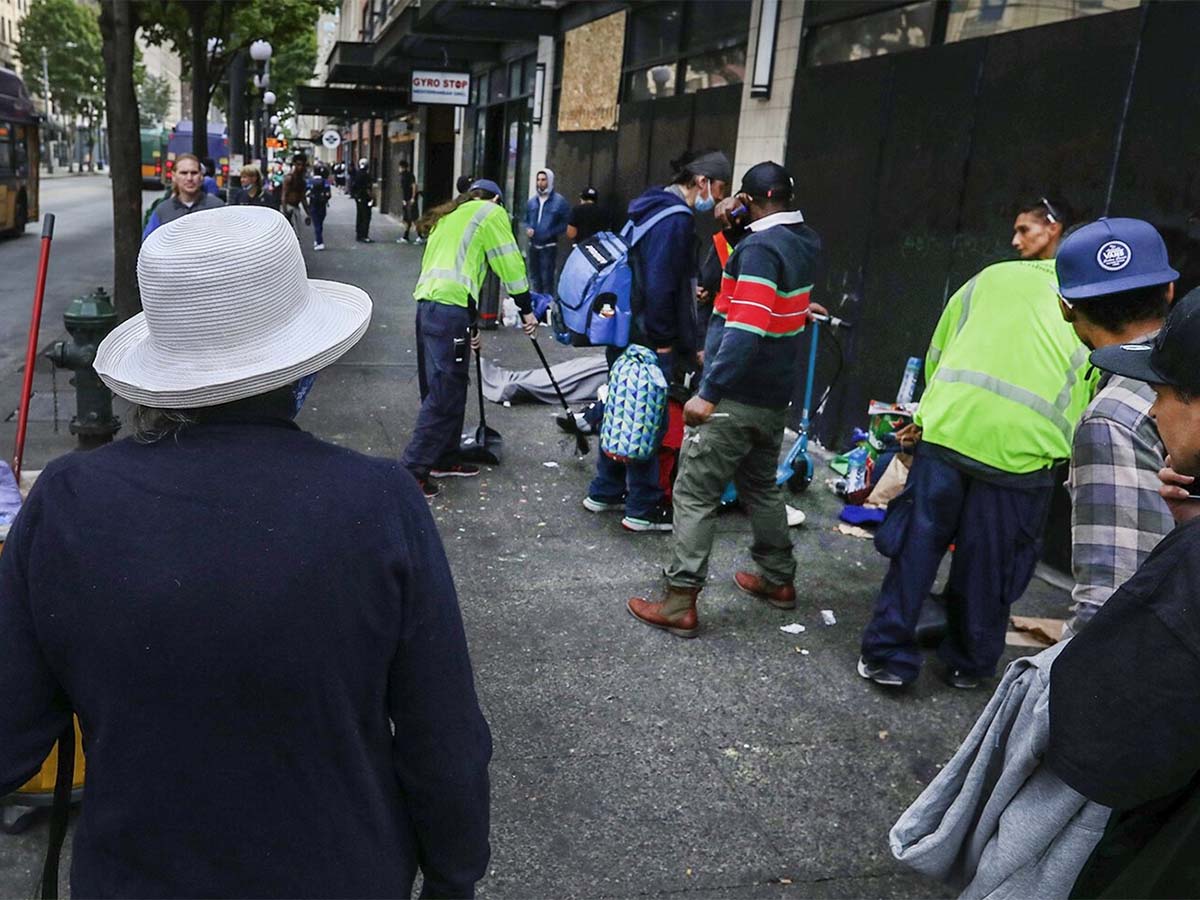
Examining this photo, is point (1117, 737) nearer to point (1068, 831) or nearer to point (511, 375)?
point (1068, 831)

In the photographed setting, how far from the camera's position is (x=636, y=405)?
575 centimetres

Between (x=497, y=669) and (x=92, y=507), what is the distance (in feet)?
10.0

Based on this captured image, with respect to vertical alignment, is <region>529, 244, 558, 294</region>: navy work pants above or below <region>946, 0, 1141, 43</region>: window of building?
below

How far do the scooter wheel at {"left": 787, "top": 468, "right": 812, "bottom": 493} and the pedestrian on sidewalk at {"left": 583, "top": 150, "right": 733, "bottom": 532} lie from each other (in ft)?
4.20

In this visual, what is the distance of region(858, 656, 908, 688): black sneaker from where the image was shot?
4.27 metres

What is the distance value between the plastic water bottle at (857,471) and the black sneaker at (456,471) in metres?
2.49

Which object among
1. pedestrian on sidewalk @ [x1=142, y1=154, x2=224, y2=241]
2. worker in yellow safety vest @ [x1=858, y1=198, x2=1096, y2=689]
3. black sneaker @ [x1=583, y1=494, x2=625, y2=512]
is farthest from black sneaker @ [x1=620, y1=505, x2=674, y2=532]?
pedestrian on sidewalk @ [x1=142, y1=154, x2=224, y2=241]

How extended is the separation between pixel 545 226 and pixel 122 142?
5.56 metres

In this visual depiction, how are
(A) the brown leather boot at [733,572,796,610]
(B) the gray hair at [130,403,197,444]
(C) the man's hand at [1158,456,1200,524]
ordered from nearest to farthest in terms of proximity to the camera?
(B) the gray hair at [130,403,197,444] → (C) the man's hand at [1158,456,1200,524] → (A) the brown leather boot at [733,572,796,610]

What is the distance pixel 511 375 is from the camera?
950cm

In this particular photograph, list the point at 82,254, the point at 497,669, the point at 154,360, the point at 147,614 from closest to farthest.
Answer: the point at 147,614 → the point at 154,360 → the point at 497,669 → the point at 82,254

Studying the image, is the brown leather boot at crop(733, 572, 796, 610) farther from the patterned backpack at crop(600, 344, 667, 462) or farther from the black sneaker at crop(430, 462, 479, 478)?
the black sneaker at crop(430, 462, 479, 478)

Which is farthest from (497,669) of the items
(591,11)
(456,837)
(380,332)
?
(591,11)

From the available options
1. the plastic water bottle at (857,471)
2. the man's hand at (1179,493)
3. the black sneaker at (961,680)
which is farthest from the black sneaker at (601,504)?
the man's hand at (1179,493)
